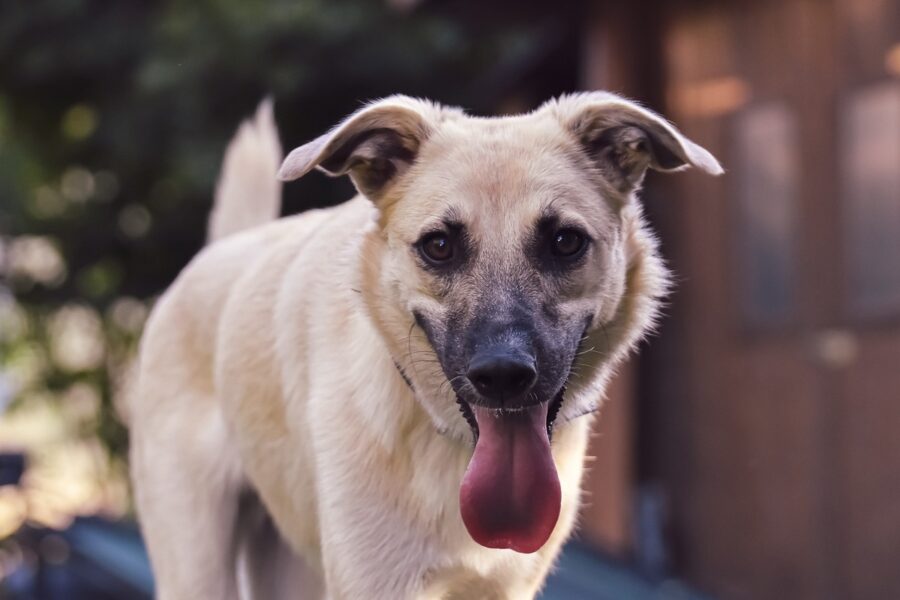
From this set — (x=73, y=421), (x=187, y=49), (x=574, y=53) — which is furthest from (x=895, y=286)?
(x=73, y=421)

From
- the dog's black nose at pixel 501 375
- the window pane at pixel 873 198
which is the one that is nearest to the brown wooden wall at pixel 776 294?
the window pane at pixel 873 198

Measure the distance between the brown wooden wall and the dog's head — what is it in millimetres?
3908

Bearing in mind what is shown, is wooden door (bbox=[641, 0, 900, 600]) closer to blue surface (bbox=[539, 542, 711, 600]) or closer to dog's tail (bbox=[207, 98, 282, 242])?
blue surface (bbox=[539, 542, 711, 600])

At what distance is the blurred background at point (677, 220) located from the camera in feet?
23.4

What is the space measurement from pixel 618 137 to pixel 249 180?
1.59 m

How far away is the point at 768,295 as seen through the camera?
25.6ft

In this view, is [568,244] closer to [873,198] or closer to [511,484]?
[511,484]

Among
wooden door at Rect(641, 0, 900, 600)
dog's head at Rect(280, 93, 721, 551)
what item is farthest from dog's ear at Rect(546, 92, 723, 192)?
wooden door at Rect(641, 0, 900, 600)

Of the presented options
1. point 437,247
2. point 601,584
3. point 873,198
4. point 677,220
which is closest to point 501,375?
point 437,247

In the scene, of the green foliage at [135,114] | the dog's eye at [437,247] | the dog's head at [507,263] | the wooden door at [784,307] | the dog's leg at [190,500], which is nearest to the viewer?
the dog's head at [507,263]

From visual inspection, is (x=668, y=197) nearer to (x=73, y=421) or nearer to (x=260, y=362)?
(x=260, y=362)

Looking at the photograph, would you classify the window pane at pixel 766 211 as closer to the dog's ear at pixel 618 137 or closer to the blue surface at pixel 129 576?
the blue surface at pixel 129 576

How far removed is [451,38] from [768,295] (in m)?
3.89

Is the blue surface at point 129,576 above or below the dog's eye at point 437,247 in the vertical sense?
below
